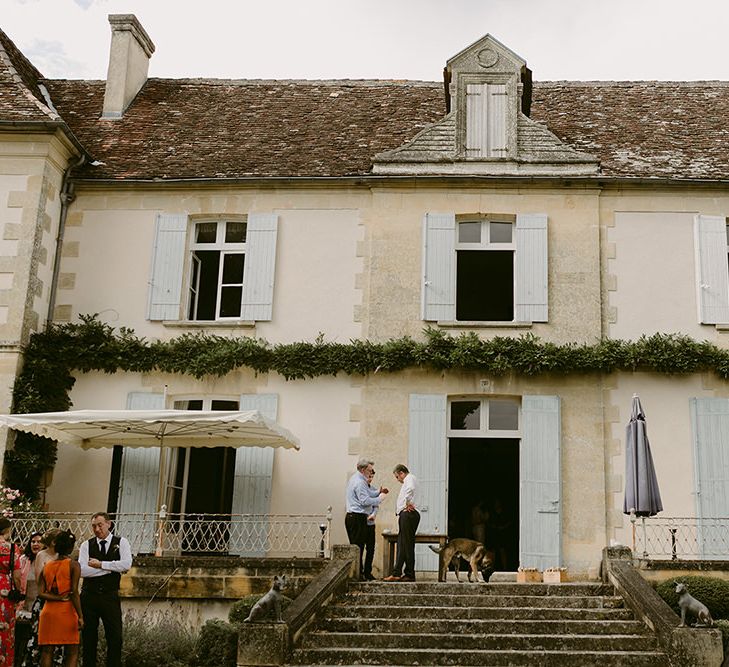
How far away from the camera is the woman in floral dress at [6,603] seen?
31.3 feet

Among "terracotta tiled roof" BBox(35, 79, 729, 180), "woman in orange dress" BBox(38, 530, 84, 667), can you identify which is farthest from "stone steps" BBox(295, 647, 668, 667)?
"terracotta tiled roof" BBox(35, 79, 729, 180)

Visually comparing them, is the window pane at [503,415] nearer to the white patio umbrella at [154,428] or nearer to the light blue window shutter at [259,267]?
the white patio umbrella at [154,428]

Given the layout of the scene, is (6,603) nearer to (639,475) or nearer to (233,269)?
(233,269)

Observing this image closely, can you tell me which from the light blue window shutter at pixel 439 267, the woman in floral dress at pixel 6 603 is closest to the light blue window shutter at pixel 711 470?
the light blue window shutter at pixel 439 267

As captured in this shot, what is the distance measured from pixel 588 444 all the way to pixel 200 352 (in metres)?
5.54

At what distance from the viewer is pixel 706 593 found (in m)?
11.7

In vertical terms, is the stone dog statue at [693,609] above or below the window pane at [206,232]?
below

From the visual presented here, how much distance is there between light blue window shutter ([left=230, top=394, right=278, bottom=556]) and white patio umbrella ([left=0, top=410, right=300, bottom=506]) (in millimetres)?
729

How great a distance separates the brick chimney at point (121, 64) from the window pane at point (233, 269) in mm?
3869

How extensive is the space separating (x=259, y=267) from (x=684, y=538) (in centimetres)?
699

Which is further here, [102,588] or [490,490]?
[490,490]

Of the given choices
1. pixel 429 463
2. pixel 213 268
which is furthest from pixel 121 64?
pixel 429 463

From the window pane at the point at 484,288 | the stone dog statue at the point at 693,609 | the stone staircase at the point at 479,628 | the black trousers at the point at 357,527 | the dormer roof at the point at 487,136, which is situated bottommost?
the stone staircase at the point at 479,628

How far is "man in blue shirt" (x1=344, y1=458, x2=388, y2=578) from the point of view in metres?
12.7
